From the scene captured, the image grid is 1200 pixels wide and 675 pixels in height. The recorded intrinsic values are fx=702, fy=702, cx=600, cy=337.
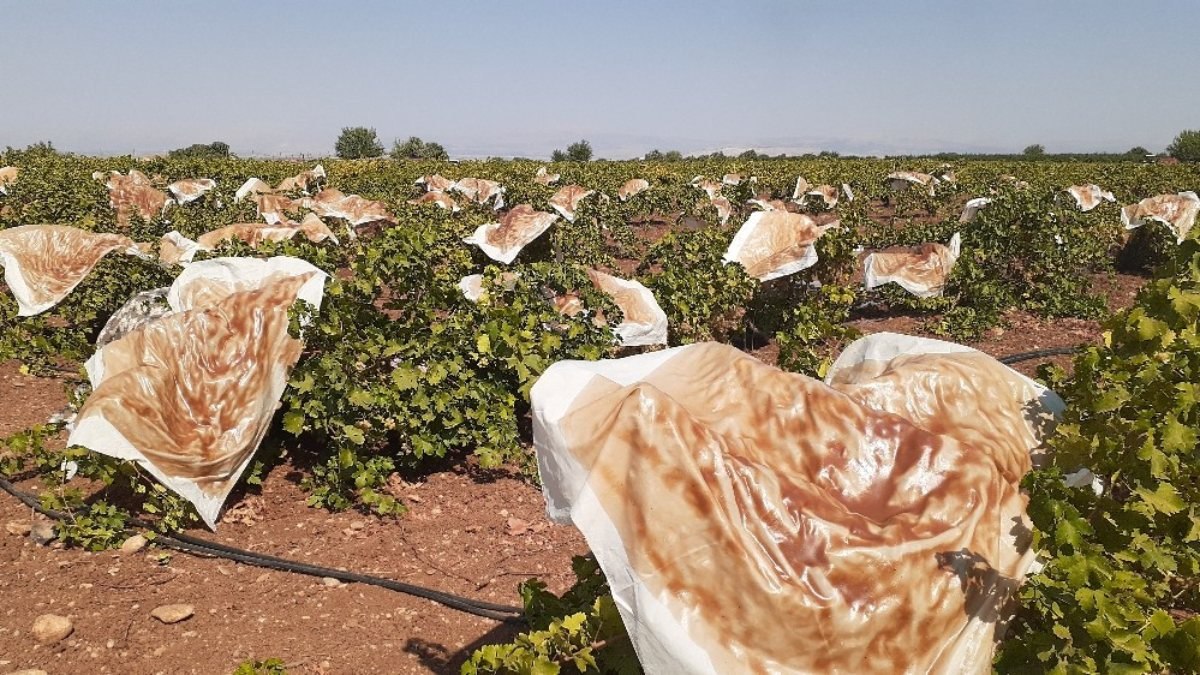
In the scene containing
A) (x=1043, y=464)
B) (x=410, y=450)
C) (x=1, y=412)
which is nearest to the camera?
(x=1043, y=464)

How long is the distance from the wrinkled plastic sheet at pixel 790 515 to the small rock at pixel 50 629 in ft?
9.72

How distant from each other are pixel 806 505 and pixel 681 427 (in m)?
0.48

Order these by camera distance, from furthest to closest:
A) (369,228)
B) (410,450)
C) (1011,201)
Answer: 1. (369,228)
2. (1011,201)
3. (410,450)

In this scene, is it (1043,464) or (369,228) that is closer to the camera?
(1043,464)

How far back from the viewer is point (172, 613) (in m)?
3.74

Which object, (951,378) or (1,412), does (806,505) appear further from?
(1,412)

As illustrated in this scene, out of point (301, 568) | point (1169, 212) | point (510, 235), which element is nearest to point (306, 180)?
point (510, 235)

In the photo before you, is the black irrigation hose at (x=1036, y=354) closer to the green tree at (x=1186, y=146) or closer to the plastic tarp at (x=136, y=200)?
the plastic tarp at (x=136, y=200)

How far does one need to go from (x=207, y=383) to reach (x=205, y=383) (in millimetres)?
13

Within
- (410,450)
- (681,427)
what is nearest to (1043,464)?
(681,427)

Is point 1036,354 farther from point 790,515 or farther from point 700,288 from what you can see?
point 790,515

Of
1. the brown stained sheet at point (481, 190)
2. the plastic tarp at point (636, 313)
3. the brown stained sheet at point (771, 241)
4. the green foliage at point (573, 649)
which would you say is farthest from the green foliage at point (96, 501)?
the brown stained sheet at point (481, 190)

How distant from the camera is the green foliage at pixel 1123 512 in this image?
1725mm

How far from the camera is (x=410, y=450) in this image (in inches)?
199
